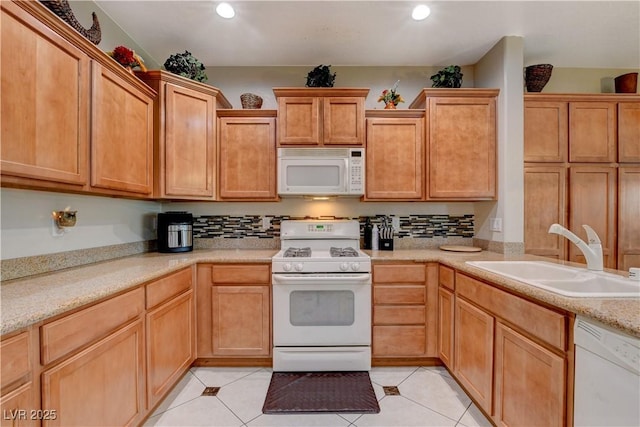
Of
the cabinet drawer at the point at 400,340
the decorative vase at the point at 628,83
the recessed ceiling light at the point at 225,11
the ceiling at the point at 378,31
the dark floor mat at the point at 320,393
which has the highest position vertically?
the ceiling at the point at 378,31

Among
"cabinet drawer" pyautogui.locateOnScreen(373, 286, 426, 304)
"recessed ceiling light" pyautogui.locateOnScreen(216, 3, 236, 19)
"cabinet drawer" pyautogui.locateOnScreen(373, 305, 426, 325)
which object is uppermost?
"recessed ceiling light" pyautogui.locateOnScreen(216, 3, 236, 19)

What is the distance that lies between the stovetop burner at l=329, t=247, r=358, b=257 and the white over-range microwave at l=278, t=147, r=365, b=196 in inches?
19.1

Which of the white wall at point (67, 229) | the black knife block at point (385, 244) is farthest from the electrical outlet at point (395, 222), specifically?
the white wall at point (67, 229)

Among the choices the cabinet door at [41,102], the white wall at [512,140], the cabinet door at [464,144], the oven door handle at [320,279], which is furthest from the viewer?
the cabinet door at [464,144]

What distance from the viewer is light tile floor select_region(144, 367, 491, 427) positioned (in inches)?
64.9

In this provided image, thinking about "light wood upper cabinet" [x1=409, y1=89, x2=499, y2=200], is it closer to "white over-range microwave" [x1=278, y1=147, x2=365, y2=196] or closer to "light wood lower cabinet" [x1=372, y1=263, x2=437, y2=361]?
"white over-range microwave" [x1=278, y1=147, x2=365, y2=196]

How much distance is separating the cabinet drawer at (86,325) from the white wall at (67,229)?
1.97ft

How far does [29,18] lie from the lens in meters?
1.15

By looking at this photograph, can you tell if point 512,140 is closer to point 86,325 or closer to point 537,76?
point 537,76

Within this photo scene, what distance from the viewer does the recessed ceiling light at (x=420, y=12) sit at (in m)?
1.97

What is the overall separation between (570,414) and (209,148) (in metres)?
2.64

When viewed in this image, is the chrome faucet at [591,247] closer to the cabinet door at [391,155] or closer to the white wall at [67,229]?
the cabinet door at [391,155]

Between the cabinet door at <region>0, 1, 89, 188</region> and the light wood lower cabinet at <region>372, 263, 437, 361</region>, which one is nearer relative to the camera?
the cabinet door at <region>0, 1, 89, 188</region>

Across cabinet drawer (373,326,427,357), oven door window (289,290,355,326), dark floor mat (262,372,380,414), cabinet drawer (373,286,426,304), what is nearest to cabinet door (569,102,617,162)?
cabinet drawer (373,286,426,304)
